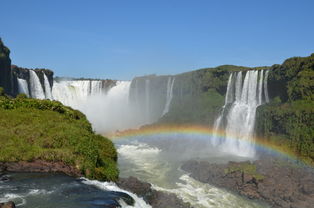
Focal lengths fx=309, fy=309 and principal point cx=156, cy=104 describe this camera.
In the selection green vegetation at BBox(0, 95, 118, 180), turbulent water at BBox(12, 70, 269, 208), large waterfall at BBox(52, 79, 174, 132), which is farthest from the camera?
large waterfall at BBox(52, 79, 174, 132)

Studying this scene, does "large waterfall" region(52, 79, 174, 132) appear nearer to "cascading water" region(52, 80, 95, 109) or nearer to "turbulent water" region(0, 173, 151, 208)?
"cascading water" region(52, 80, 95, 109)

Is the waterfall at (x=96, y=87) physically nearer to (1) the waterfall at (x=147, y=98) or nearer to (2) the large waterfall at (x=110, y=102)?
(2) the large waterfall at (x=110, y=102)

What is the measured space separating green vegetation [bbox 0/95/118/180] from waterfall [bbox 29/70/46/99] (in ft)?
179

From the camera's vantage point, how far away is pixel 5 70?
60.4m

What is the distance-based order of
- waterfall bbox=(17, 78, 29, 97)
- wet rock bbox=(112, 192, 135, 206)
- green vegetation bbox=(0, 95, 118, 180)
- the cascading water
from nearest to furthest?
1. wet rock bbox=(112, 192, 135, 206)
2. green vegetation bbox=(0, 95, 118, 180)
3. waterfall bbox=(17, 78, 29, 97)
4. the cascading water

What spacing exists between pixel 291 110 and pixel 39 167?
42.4m

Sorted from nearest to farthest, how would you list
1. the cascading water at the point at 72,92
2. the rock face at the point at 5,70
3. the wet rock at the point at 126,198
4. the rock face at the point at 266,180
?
1. the wet rock at the point at 126,198
2. the rock face at the point at 266,180
3. the rock face at the point at 5,70
4. the cascading water at the point at 72,92

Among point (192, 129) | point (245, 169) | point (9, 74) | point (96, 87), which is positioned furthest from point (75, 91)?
point (245, 169)

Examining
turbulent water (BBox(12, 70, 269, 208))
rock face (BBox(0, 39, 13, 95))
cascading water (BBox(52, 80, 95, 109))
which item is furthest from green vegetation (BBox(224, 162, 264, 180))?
cascading water (BBox(52, 80, 95, 109))

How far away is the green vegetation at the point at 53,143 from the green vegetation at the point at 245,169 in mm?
21733

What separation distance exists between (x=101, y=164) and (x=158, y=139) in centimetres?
5078

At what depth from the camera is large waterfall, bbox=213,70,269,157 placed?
54.4 metres

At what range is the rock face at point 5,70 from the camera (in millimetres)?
59031

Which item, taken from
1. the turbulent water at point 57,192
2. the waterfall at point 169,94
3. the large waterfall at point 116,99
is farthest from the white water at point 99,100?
the turbulent water at point 57,192
